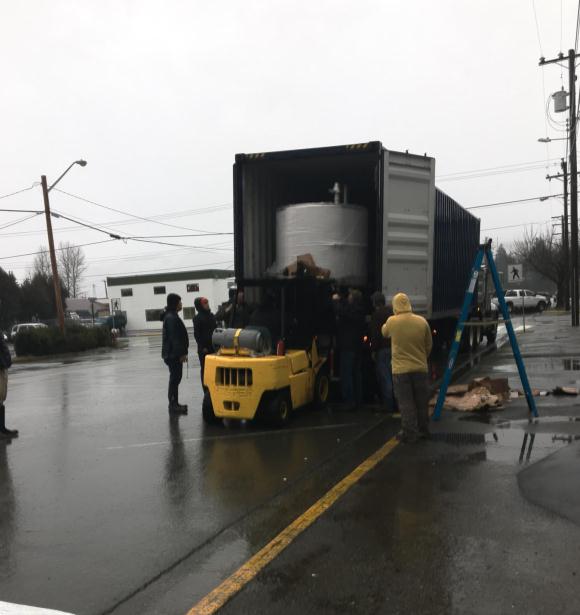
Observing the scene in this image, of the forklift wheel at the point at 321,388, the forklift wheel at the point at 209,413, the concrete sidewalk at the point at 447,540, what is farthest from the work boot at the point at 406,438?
the forklift wheel at the point at 209,413

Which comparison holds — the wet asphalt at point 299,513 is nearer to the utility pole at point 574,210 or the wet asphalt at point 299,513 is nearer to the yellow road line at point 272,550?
the yellow road line at point 272,550

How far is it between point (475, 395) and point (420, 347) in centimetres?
233

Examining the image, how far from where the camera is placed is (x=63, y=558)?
4297 mm

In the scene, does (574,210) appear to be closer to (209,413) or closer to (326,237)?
(326,237)

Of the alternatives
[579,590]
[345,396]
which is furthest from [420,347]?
[579,590]

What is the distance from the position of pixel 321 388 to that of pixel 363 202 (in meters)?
3.89

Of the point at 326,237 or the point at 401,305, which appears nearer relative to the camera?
the point at 401,305

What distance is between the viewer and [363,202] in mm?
11367

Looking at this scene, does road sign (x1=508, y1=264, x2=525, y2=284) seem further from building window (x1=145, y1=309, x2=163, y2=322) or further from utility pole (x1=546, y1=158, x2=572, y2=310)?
building window (x1=145, y1=309, x2=163, y2=322)

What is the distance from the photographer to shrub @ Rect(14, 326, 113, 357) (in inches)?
1053

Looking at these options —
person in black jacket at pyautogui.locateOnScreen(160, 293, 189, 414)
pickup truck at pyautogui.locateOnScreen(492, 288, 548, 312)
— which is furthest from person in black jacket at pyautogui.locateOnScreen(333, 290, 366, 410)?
pickup truck at pyautogui.locateOnScreen(492, 288, 548, 312)

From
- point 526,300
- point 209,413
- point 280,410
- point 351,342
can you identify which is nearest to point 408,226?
point 351,342

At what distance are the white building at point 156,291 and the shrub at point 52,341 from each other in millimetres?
28137

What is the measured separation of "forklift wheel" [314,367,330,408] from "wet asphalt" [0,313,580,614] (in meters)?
0.40
